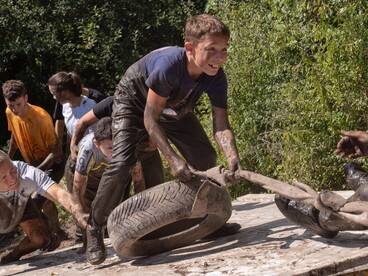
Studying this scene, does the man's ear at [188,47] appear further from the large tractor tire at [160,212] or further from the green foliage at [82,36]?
the green foliage at [82,36]

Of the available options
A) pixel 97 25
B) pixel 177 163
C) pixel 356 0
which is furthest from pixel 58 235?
pixel 97 25

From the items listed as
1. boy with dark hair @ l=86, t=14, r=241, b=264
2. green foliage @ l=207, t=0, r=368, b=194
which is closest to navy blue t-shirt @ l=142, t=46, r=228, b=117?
boy with dark hair @ l=86, t=14, r=241, b=264

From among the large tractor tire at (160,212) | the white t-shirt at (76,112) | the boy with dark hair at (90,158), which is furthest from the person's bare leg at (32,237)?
the white t-shirt at (76,112)

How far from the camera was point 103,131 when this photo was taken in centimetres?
664

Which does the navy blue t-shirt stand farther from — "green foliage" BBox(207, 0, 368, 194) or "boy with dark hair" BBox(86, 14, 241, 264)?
"green foliage" BBox(207, 0, 368, 194)

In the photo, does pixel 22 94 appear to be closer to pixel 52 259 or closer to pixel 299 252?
pixel 52 259

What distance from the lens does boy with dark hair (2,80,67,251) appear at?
8.10 metres

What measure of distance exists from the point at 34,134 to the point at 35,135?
0.04ft

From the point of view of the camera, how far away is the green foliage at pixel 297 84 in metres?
8.38

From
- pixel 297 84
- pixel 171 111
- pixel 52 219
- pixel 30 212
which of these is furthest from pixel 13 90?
pixel 297 84

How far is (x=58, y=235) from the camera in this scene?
766cm

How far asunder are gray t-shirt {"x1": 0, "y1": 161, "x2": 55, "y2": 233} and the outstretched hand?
2268 mm

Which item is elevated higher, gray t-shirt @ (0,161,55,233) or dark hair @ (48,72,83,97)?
dark hair @ (48,72,83,97)

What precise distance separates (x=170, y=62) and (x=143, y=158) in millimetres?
1560
